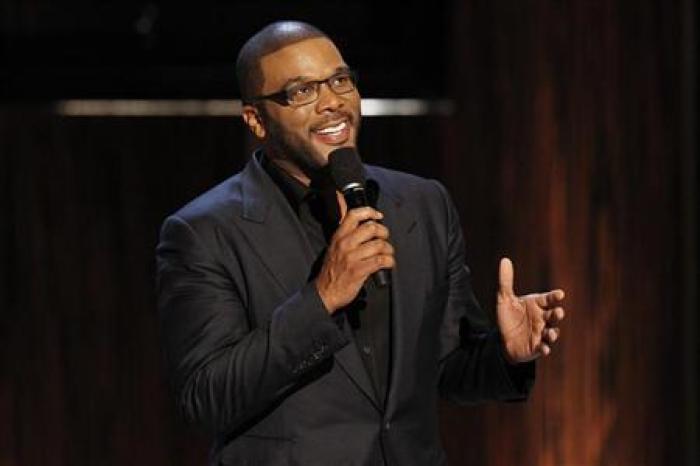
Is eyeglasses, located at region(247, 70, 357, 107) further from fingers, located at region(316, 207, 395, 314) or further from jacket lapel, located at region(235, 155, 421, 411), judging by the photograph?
fingers, located at region(316, 207, 395, 314)

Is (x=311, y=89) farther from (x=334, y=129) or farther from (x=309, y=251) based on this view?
(x=309, y=251)

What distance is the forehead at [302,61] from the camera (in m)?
1.92

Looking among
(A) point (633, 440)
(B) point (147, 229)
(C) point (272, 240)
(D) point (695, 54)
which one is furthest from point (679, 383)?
(C) point (272, 240)

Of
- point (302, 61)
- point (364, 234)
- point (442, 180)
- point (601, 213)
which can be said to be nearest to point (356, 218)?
point (364, 234)

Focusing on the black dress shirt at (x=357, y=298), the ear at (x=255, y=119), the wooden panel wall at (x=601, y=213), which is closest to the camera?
the black dress shirt at (x=357, y=298)

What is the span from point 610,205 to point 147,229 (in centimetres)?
106

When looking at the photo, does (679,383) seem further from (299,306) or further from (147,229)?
(299,306)

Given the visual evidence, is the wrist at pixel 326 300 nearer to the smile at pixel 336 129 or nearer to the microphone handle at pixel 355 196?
the microphone handle at pixel 355 196

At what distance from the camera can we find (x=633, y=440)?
3.13 metres

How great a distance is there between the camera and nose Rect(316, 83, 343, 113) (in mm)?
1907

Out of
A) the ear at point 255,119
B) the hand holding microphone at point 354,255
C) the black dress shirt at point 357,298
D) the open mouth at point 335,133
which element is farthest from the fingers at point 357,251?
the ear at point 255,119

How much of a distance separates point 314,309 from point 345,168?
0.19m

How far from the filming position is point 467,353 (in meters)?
2.00

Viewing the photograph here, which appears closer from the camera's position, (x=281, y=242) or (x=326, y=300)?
(x=326, y=300)
